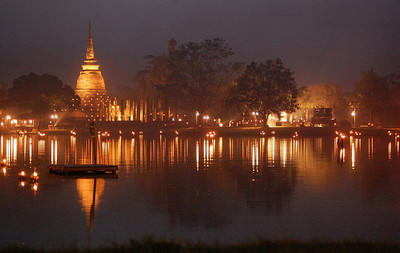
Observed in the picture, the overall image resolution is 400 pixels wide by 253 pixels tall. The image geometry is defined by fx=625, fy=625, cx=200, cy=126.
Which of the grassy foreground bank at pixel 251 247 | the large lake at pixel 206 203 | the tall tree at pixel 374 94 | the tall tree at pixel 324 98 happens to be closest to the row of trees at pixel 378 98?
the tall tree at pixel 374 94

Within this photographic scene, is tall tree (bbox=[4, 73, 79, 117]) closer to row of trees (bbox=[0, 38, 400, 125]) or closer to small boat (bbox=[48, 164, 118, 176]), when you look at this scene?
row of trees (bbox=[0, 38, 400, 125])

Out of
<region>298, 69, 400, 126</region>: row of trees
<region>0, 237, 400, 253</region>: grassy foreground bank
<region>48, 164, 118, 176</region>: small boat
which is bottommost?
<region>0, 237, 400, 253</region>: grassy foreground bank

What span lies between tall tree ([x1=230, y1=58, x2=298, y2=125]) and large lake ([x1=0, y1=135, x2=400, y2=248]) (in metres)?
59.7

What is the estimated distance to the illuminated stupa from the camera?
123 meters

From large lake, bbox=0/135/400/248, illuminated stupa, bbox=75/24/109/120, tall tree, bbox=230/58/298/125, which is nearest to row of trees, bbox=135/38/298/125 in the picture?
tall tree, bbox=230/58/298/125

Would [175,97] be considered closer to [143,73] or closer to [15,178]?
[143,73]

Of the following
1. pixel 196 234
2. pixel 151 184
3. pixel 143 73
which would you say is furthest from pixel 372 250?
pixel 143 73

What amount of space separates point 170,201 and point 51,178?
8169 mm

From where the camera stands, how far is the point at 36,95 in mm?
100625

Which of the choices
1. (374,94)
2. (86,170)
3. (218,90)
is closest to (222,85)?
(218,90)

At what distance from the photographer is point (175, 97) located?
101000mm

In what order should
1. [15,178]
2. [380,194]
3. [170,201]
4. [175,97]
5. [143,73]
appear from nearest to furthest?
[170,201] → [380,194] → [15,178] → [175,97] → [143,73]

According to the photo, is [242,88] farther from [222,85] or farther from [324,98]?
[324,98]

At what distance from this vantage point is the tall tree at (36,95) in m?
99.6
